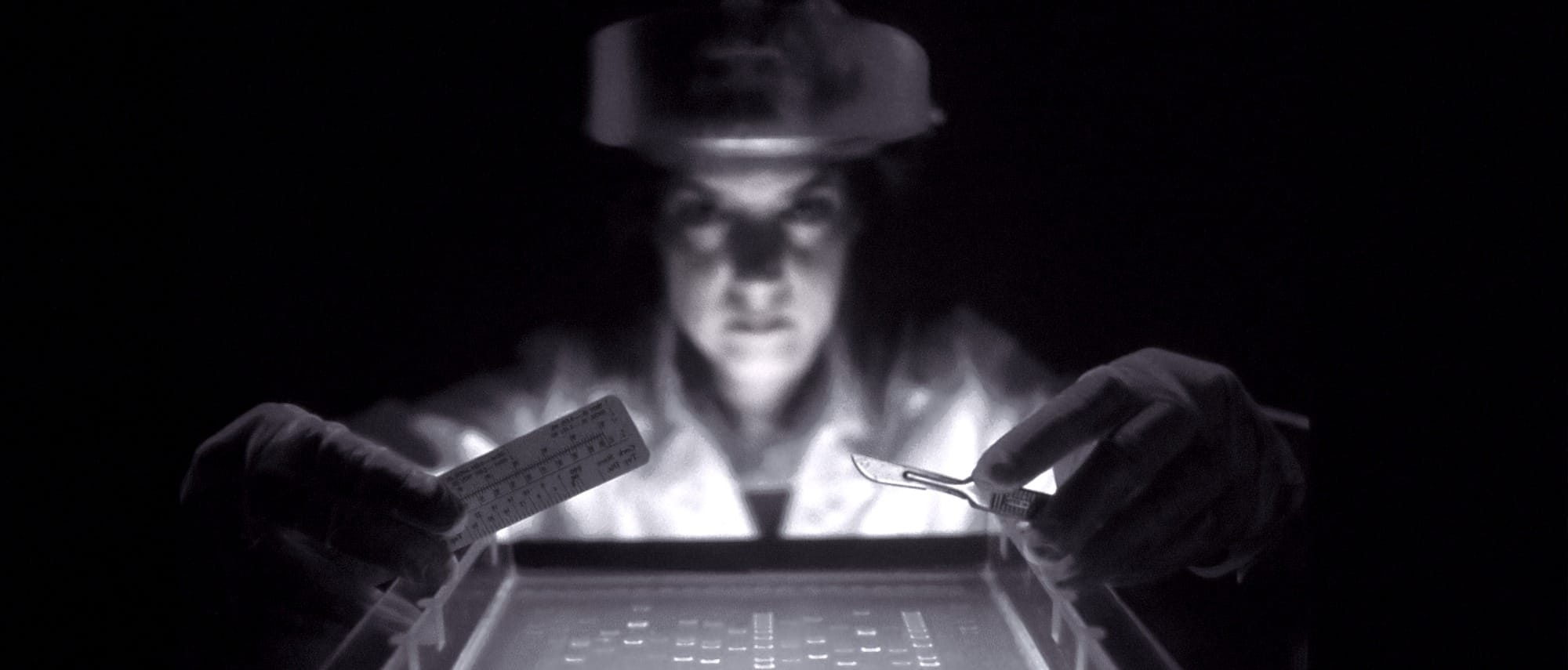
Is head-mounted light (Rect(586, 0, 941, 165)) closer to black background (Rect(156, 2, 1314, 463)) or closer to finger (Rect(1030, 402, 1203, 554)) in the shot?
black background (Rect(156, 2, 1314, 463))

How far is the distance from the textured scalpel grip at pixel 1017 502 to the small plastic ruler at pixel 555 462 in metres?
0.31

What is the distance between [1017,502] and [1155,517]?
0.17 meters

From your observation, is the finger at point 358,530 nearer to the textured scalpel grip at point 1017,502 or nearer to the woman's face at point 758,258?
the woman's face at point 758,258

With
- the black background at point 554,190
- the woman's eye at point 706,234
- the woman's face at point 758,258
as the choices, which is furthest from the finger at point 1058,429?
the woman's eye at point 706,234

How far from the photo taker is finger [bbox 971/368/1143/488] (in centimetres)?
86

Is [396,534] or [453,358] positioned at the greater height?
[453,358]

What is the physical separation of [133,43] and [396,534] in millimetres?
516

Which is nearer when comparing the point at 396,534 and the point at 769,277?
the point at 396,534

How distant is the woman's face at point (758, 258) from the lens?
1.05 meters

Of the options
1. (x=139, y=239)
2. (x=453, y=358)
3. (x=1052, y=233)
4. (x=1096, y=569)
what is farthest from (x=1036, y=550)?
(x=139, y=239)

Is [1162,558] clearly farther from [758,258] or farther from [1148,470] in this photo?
[758,258]

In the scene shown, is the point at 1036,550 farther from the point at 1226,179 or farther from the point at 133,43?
the point at 133,43

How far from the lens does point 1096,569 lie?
0.95 meters

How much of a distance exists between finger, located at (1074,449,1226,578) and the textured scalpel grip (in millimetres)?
88
